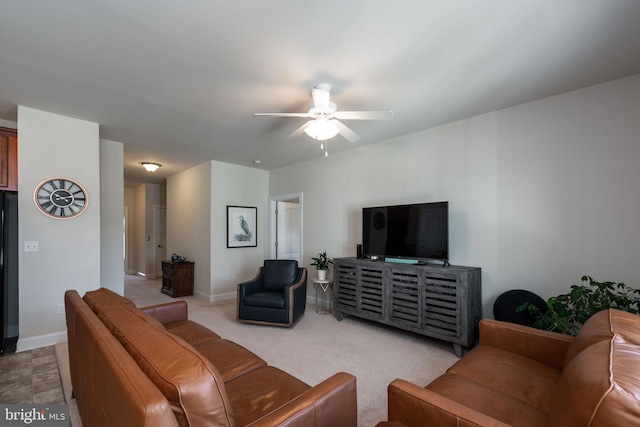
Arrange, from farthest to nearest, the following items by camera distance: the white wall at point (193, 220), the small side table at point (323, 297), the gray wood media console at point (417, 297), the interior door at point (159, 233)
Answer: the interior door at point (159, 233), the white wall at point (193, 220), the small side table at point (323, 297), the gray wood media console at point (417, 297)

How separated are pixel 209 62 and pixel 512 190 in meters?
3.14

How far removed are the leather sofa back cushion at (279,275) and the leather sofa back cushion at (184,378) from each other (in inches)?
127

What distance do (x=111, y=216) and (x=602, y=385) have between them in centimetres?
528

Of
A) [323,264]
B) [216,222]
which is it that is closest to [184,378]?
[323,264]

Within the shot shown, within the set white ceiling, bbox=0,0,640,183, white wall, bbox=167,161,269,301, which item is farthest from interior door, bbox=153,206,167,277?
white ceiling, bbox=0,0,640,183

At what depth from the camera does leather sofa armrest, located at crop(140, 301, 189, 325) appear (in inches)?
98.2

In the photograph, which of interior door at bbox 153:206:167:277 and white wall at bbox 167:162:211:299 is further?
interior door at bbox 153:206:167:277

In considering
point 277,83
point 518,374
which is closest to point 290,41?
point 277,83

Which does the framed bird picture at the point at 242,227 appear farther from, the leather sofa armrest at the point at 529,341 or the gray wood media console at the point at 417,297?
the leather sofa armrest at the point at 529,341

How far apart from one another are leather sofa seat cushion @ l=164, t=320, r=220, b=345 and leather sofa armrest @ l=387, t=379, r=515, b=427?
1.49m

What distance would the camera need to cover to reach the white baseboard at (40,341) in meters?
3.09

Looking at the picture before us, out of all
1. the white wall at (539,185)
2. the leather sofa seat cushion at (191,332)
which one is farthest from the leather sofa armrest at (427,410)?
the white wall at (539,185)

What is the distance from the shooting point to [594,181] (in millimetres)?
2633

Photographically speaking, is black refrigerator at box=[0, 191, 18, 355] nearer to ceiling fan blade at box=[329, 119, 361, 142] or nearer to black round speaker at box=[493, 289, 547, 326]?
ceiling fan blade at box=[329, 119, 361, 142]
